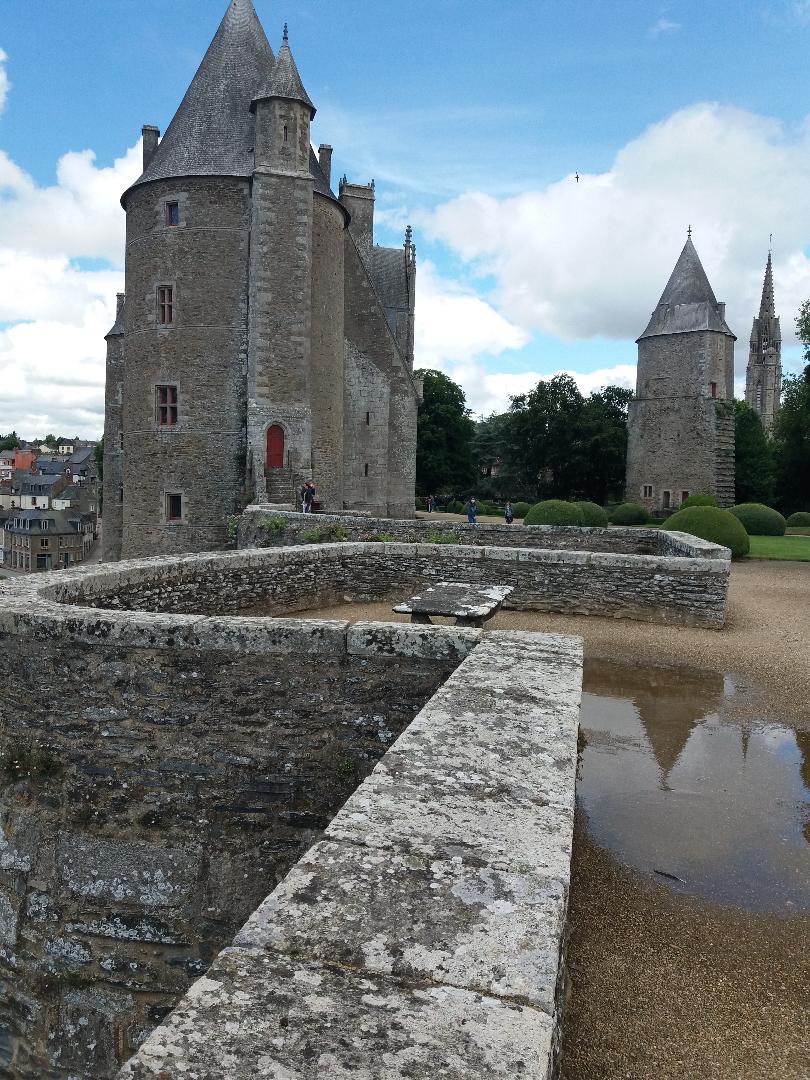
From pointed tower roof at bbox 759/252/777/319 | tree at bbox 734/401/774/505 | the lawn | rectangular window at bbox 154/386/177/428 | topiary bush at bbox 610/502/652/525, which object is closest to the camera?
the lawn

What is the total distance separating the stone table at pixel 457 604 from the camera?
6961 mm

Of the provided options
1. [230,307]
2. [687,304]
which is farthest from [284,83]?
[687,304]

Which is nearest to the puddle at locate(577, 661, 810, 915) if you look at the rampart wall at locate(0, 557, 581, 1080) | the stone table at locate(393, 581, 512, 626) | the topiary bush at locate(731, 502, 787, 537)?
the rampart wall at locate(0, 557, 581, 1080)

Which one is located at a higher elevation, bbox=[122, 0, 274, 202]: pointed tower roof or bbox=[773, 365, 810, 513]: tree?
bbox=[122, 0, 274, 202]: pointed tower roof

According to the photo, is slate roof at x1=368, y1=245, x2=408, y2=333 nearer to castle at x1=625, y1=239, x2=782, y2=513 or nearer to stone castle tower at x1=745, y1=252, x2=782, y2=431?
castle at x1=625, y1=239, x2=782, y2=513

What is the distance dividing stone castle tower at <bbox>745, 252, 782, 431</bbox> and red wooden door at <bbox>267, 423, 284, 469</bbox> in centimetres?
5792

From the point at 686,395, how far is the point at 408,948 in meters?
44.6

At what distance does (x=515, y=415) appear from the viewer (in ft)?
168

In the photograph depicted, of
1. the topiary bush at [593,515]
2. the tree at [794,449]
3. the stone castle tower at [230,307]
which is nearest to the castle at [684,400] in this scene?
the tree at [794,449]

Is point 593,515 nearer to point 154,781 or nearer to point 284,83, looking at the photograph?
point 284,83

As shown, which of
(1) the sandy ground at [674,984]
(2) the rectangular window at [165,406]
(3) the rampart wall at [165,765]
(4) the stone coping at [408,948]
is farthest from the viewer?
(2) the rectangular window at [165,406]

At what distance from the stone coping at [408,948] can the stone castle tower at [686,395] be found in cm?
4240

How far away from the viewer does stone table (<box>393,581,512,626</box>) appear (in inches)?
274

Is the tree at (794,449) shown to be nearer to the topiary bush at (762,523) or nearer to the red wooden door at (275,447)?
the topiary bush at (762,523)
